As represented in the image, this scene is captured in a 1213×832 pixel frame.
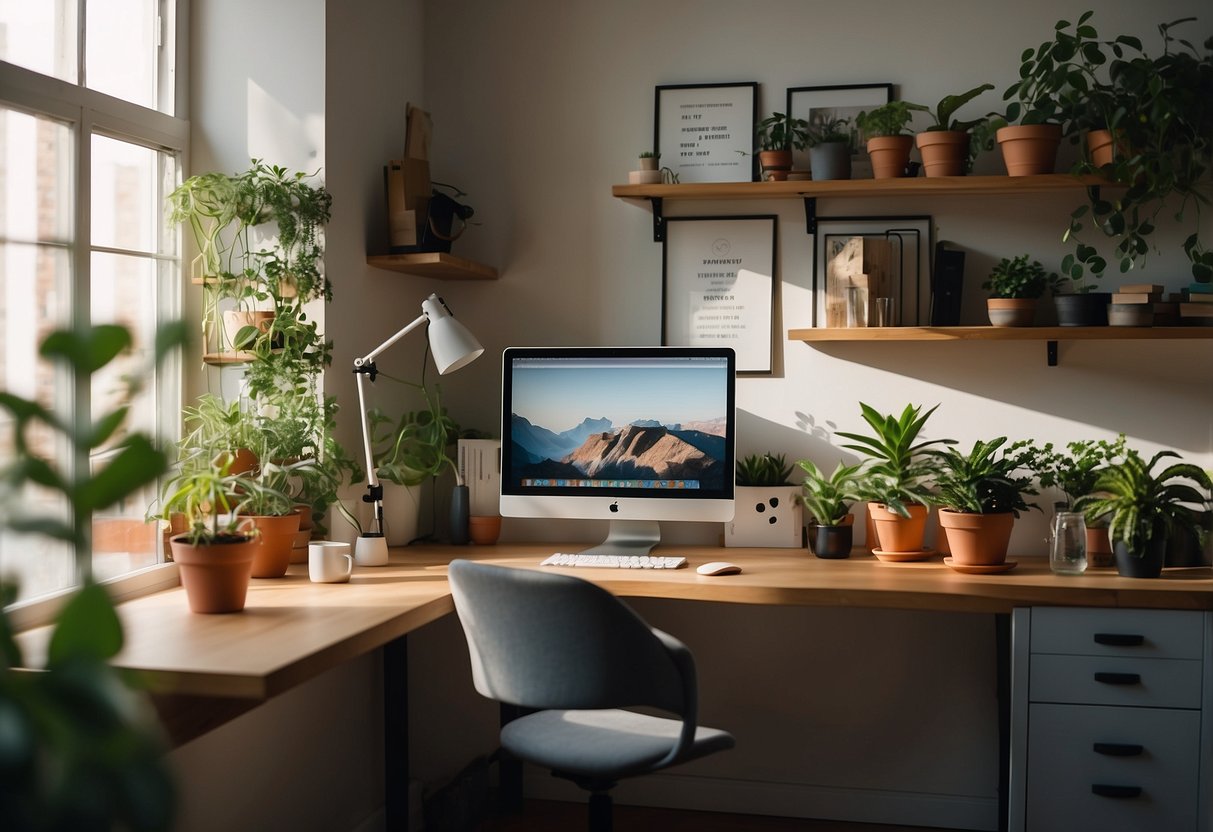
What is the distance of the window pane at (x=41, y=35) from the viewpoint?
2.13 metres

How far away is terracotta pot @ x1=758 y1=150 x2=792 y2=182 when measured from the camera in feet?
9.75

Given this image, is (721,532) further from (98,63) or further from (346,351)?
(98,63)

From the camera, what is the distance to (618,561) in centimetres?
268

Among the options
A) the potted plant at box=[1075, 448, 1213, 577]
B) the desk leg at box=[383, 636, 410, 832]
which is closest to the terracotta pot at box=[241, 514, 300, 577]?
the desk leg at box=[383, 636, 410, 832]

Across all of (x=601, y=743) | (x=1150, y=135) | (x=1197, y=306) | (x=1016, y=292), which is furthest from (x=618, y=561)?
(x=1150, y=135)

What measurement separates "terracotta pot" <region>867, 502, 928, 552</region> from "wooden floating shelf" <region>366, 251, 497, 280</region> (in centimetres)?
129

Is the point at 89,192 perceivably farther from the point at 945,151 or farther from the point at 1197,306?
the point at 1197,306

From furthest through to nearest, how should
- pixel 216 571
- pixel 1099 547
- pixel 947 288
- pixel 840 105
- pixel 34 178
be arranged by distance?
pixel 840 105 → pixel 947 288 → pixel 1099 547 → pixel 34 178 → pixel 216 571

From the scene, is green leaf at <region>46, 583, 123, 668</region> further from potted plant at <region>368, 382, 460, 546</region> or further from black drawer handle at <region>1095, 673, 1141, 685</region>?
potted plant at <region>368, 382, 460, 546</region>

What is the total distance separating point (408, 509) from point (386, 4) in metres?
1.41

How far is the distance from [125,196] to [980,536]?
2.12 meters

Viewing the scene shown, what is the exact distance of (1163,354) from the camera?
2.93m

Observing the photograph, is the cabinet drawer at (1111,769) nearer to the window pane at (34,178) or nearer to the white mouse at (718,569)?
the white mouse at (718,569)

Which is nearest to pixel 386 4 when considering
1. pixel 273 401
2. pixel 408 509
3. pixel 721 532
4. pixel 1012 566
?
pixel 273 401
